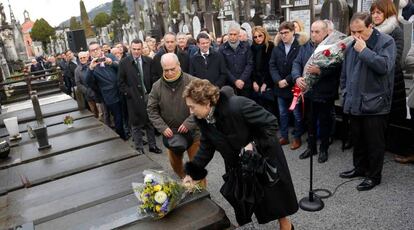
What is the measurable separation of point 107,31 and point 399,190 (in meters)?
39.7

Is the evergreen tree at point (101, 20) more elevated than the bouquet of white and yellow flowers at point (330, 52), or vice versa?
the evergreen tree at point (101, 20)

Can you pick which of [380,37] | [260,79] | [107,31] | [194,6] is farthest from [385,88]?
[107,31]

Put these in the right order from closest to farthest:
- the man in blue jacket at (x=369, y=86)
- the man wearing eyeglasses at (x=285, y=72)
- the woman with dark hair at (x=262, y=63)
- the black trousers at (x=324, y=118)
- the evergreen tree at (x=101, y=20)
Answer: the man in blue jacket at (x=369, y=86), the black trousers at (x=324, y=118), the man wearing eyeglasses at (x=285, y=72), the woman with dark hair at (x=262, y=63), the evergreen tree at (x=101, y=20)

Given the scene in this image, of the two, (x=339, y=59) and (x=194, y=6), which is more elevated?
(x=194, y=6)

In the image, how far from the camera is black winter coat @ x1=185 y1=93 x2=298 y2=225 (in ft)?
8.74

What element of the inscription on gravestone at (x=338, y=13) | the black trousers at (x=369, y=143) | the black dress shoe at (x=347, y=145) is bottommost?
the black dress shoe at (x=347, y=145)

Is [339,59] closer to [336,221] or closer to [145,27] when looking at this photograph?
[336,221]

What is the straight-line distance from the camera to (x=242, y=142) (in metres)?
2.73

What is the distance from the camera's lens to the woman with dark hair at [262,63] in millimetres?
5953

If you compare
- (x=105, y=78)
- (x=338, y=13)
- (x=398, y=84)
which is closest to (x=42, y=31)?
(x=105, y=78)

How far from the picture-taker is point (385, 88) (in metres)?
3.80

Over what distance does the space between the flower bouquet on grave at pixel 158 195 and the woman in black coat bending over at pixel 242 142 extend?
0.38 metres

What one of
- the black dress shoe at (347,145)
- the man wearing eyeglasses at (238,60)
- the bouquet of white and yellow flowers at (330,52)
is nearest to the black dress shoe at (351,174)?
the black dress shoe at (347,145)

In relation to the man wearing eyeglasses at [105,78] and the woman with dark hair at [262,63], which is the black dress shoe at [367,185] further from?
the man wearing eyeglasses at [105,78]
